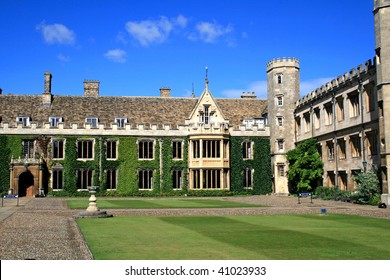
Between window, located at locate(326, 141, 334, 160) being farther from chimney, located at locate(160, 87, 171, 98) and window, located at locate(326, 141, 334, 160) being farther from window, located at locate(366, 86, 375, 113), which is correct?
chimney, located at locate(160, 87, 171, 98)

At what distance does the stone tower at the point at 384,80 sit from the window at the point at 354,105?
6.03 metres

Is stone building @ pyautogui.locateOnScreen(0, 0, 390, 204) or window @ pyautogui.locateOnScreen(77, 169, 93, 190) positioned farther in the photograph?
window @ pyautogui.locateOnScreen(77, 169, 93, 190)

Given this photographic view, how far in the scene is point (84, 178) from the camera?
169 feet

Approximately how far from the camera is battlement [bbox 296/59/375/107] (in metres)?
37.5

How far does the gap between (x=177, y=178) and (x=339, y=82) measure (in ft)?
63.6

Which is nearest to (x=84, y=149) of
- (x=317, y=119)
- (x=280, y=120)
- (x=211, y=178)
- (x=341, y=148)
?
(x=211, y=178)

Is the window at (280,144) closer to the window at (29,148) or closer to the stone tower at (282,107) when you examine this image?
the stone tower at (282,107)

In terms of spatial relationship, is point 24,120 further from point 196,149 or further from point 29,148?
point 196,149

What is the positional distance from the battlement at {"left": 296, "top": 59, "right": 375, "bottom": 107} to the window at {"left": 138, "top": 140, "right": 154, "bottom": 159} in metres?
15.8

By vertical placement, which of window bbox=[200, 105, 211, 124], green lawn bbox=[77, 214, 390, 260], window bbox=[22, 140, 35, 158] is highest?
window bbox=[200, 105, 211, 124]

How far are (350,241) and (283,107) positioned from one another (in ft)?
131

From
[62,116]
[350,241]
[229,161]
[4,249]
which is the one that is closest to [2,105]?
[62,116]

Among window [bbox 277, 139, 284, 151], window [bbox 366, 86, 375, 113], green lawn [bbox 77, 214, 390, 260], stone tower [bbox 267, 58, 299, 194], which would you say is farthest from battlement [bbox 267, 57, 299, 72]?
green lawn [bbox 77, 214, 390, 260]
